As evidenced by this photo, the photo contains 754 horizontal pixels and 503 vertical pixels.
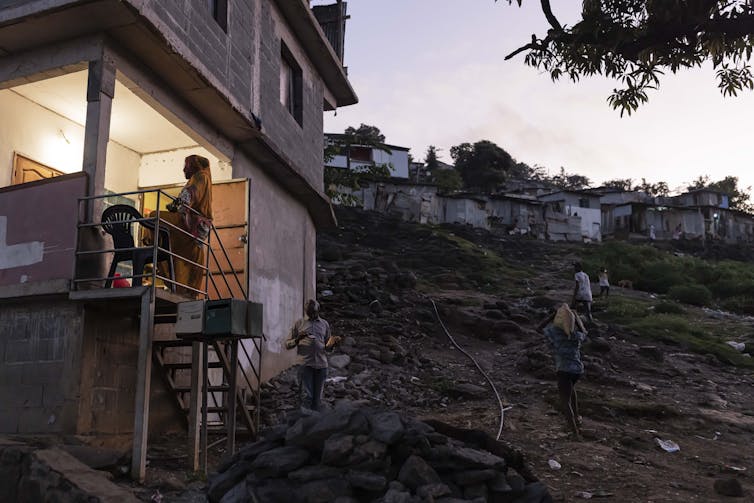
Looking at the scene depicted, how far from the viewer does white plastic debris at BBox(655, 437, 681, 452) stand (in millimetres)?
9773

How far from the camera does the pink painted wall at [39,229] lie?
770 cm

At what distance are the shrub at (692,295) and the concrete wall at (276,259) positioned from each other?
61.5 feet

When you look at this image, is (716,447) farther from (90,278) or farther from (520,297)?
(520,297)

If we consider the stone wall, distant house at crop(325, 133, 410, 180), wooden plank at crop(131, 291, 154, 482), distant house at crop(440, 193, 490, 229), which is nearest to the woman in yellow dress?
wooden plank at crop(131, 291, 154, 482)

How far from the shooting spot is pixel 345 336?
15258 millimetres

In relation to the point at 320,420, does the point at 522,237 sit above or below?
above

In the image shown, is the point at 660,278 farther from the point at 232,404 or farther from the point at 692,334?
the point at 232,404

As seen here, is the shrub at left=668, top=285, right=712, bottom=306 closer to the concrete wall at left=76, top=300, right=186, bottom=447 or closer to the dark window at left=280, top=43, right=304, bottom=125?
the dark window at left=280, top=43, right=304, bottom=125

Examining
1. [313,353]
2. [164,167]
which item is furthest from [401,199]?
[313,353]

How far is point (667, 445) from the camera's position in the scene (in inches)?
390

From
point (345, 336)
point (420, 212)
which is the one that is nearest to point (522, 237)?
point (420, 212)

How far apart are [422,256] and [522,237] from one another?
15.7 m

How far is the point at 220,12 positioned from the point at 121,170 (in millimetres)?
3059

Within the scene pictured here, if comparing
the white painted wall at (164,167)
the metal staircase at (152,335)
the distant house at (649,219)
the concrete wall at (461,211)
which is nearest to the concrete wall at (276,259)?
the white painted wall at (164,167)
